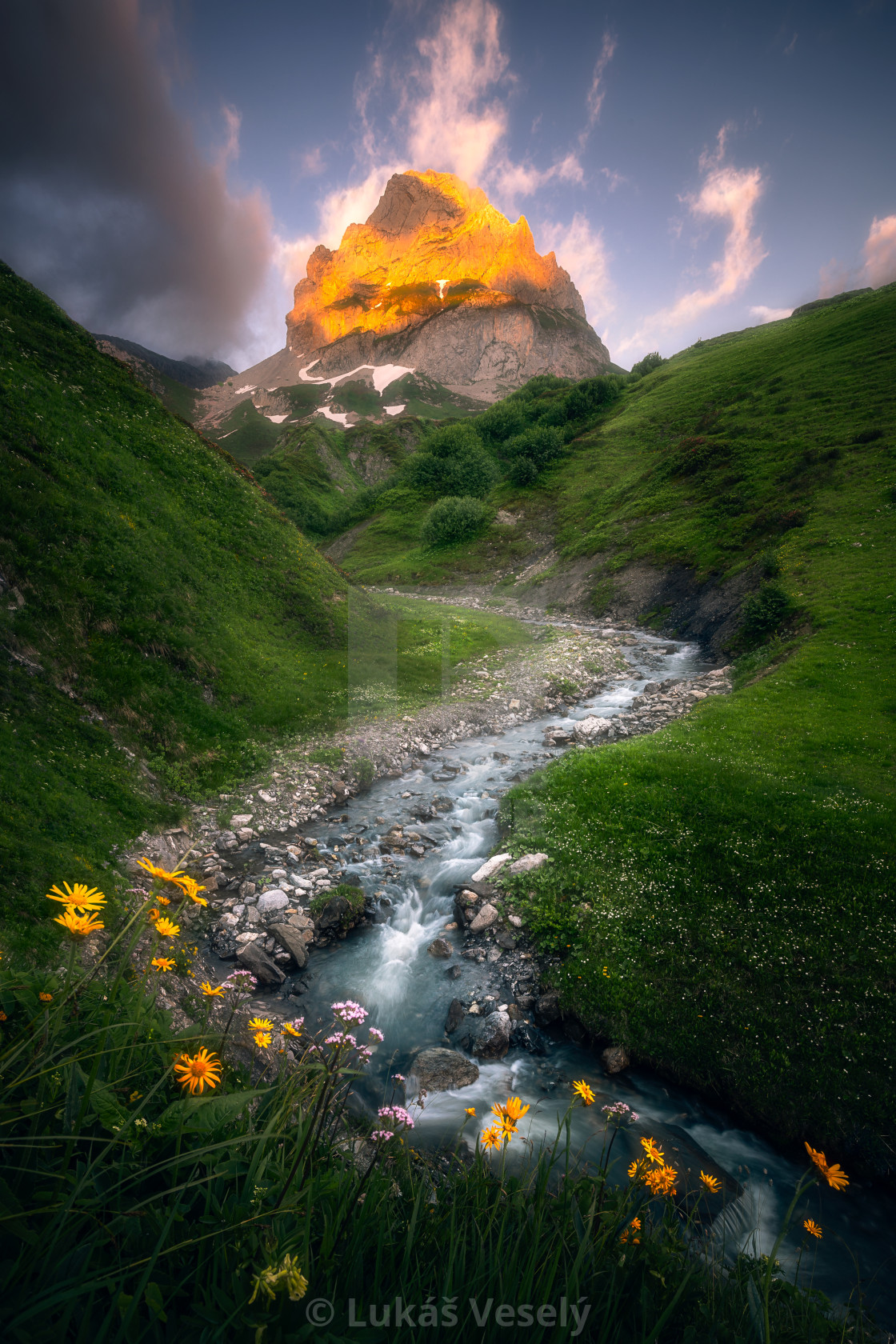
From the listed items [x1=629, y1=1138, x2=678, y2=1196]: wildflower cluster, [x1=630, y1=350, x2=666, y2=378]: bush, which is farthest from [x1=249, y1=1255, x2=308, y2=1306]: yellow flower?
[x1=630, y1=350, x2=666, y2=378]: bush

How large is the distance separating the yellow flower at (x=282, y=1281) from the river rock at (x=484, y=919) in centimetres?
862

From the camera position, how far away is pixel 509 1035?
7.64m

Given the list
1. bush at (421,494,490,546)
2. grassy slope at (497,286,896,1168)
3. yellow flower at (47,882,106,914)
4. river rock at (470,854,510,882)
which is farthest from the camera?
bush at (421,494,490,546)

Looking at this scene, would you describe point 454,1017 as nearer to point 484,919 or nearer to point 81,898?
point 484,919

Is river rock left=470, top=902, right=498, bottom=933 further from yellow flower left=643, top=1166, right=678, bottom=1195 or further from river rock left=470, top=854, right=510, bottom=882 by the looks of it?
yellow flower left=643, top=1166, right=678, bottom=1195

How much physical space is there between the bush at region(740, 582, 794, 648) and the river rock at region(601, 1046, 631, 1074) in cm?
2377

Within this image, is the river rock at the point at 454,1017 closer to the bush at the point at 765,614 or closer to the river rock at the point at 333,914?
the river rock at the point at 333,914

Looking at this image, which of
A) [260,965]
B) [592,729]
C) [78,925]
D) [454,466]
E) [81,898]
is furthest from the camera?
[454,466]

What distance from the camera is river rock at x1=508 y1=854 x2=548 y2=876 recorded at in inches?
410

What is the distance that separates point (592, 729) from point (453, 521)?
162 feet

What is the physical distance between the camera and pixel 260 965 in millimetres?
8266

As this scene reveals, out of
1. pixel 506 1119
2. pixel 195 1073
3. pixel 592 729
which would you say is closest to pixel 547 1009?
pixel 506 1119

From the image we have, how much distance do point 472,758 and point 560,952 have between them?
8.49 metres

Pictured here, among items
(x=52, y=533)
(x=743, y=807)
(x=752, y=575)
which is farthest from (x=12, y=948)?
(x=752, y=575)
